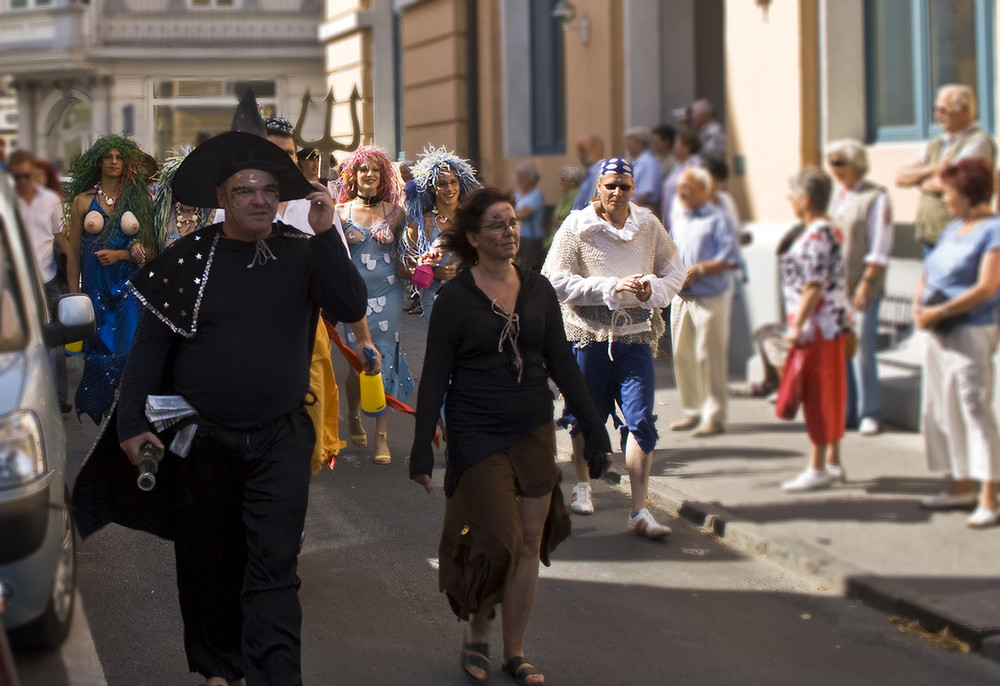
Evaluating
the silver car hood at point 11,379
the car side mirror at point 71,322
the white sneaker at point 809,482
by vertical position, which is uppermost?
the car side mirror at point 71,322

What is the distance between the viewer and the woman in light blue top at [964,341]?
5.85 meters

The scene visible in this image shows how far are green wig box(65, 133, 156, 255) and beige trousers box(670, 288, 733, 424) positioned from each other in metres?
3.34

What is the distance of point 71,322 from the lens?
5113 millimetres

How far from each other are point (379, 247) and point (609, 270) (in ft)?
6.71

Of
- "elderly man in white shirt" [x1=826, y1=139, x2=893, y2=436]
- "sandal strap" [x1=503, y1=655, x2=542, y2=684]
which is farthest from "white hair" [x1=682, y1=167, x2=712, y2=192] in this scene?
"sandal strap" [x1=503, y1=655, x2=542, y2=684]

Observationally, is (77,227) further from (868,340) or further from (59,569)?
(868,340)

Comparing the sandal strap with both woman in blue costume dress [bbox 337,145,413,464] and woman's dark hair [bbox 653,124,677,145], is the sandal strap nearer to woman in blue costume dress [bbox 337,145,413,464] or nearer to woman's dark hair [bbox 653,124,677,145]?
woman in blue costume dress [bbox 337,145,413,464]

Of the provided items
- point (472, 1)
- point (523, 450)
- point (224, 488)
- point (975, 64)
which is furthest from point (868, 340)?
point (472, 1)

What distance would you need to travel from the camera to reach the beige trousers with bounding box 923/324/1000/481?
6023mm

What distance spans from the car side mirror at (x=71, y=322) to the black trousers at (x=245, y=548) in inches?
44.6

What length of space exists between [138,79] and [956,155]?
16.7 ft

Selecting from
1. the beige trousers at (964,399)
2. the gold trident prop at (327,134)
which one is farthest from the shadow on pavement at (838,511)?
the gold trident prop at (327,134)

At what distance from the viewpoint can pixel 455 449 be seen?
15.0ft

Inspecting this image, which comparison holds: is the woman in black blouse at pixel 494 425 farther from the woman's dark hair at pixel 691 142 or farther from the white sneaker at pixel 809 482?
the woman's dark hair at pixel 691 142
